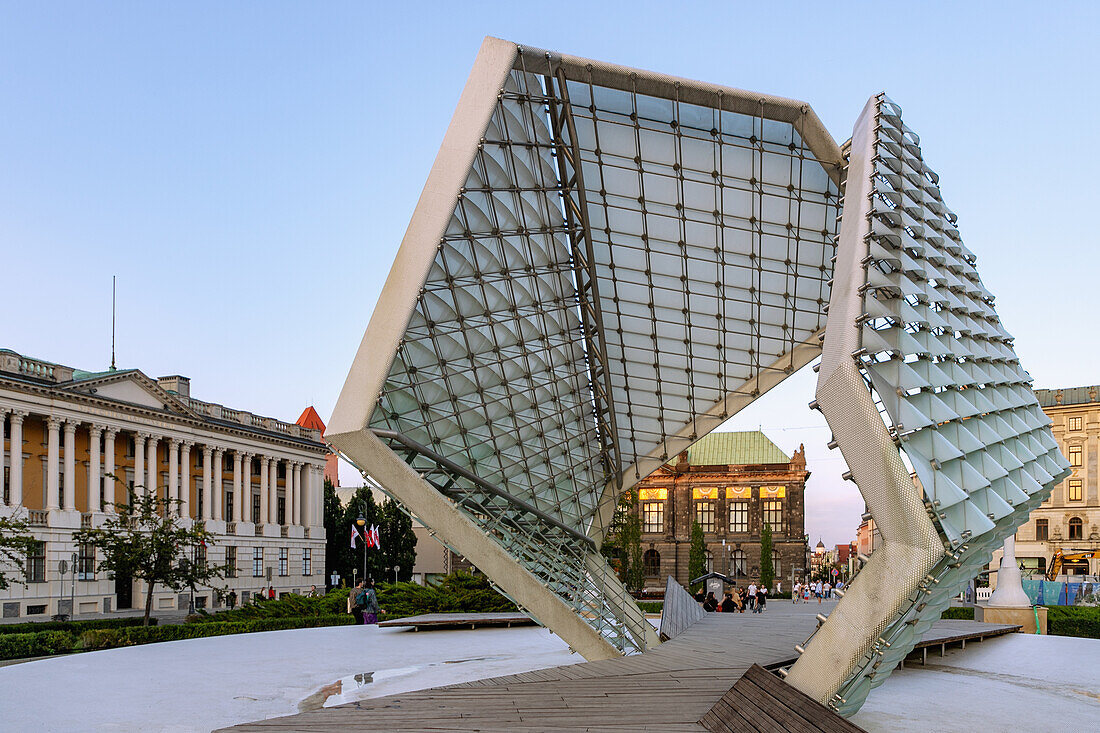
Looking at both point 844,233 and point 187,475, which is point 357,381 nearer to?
point 844,233

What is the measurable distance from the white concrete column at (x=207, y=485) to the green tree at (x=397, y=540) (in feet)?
71.7

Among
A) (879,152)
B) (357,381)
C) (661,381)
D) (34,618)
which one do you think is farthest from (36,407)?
(879,152)

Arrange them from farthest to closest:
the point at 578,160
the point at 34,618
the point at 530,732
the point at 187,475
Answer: the point at 187,475 < the point at 34,618 < the point at 578,160 < the point at 530,732

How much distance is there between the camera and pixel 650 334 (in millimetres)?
33375

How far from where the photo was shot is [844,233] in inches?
703

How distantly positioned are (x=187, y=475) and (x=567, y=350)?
62.8 meters

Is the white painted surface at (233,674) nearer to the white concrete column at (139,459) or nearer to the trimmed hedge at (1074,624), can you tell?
the trimmed hedge at (1074,624)

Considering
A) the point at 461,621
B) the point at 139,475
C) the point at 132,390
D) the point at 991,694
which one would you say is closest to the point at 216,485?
the point at 139,475

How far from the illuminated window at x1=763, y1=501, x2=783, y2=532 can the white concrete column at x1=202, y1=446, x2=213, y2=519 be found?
68.9m

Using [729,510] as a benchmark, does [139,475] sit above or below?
above

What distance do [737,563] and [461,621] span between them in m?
88.0

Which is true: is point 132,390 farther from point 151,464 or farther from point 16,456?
point 16,456

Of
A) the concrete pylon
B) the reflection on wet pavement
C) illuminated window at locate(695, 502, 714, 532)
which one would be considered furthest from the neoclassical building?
the concrete pylon

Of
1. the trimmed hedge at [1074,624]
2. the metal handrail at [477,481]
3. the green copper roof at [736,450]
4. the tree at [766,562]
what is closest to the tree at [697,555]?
the tree at [766,562]
